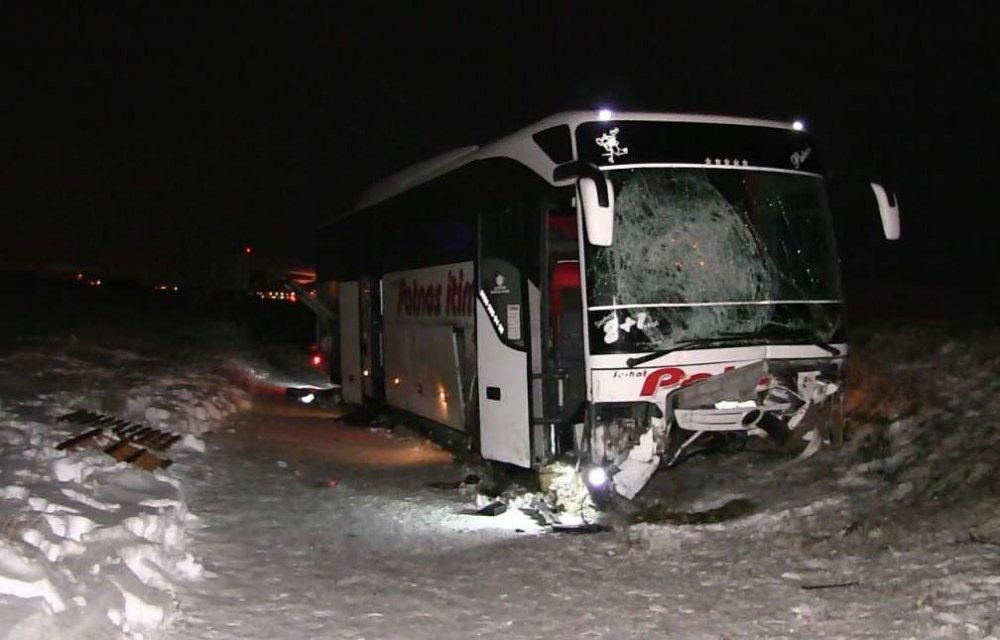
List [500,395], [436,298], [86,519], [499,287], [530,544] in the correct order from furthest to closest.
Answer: [436,298] < [499,287] < [500,395] < [530,544] < [86,519]

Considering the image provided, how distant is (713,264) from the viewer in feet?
29.5

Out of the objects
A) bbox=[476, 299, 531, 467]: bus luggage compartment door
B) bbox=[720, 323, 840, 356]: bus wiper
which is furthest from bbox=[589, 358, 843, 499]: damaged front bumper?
bbox=[476, 299, 531, 467]: bus luggage compartment door

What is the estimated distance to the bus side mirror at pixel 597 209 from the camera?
25.6 ft

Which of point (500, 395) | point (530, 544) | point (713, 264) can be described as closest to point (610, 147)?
point (713, 264)

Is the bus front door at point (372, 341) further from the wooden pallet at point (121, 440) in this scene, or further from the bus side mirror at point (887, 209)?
the bus side mirror at point (887, 209)

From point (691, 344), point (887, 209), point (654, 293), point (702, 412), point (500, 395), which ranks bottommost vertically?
point (702, 412)

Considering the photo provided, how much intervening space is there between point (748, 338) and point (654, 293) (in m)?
1.01

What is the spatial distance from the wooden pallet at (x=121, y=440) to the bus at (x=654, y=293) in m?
3.99

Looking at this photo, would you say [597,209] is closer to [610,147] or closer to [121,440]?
[610,147]

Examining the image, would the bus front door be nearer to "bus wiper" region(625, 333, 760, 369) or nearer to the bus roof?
the bus roof

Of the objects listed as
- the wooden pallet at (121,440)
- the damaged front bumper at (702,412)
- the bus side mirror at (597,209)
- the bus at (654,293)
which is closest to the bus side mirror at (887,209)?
the bus at (654,293)

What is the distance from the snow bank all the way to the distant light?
364 cm

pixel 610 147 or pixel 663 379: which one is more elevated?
pixel 610 147

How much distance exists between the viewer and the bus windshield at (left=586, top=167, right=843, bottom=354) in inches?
342
